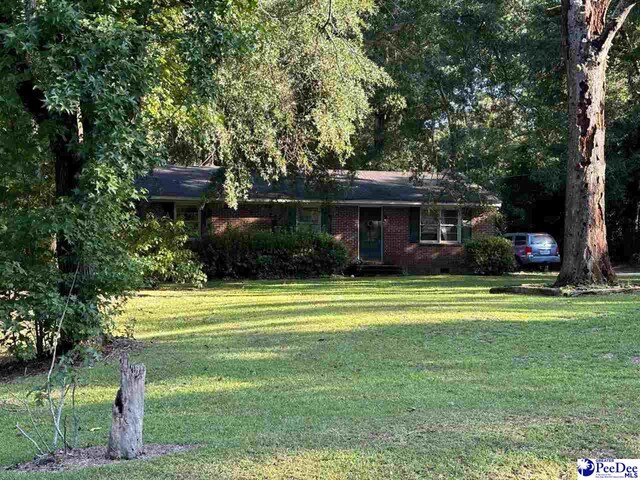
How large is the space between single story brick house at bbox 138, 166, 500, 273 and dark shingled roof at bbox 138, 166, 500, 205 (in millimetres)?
38

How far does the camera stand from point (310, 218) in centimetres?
2850

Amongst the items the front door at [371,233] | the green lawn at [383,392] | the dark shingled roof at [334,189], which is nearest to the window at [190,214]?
the dark shingled roof at [334,189]

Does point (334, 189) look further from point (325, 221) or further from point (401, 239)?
point (401, 239)

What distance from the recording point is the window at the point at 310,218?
28328 millimetres

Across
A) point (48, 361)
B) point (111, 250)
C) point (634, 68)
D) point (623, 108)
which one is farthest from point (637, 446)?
point (623, 108)

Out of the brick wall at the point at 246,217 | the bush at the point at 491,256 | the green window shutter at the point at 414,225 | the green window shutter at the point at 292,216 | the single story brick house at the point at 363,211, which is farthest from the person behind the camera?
the green window shutter at the point at 414,225

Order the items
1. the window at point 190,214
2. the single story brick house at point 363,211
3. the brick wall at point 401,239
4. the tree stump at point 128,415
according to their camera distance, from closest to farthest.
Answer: the tree stump at point 128,415 → the single story brick house at point 363,211 → the window at point 190,214 → the brick wall at point 401,239

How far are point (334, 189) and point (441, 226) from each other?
5.84 m

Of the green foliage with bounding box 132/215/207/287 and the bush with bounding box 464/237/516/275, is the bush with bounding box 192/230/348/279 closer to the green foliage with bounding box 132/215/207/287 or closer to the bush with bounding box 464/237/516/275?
the bush with bounding box 464/237/516/275

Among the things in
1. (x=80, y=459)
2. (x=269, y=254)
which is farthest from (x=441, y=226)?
(x=80, y=459)

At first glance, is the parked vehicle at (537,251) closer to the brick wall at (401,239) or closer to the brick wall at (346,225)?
the brick wall at (401,239)

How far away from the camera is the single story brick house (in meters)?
26.6

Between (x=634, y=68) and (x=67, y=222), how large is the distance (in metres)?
26.9

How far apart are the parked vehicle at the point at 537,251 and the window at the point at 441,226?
2.96 m
